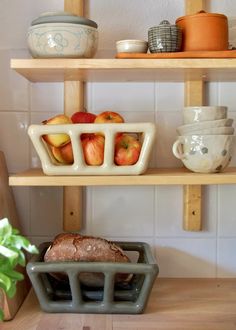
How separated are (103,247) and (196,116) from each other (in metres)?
0.32

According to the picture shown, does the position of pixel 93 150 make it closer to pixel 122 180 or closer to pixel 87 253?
pixel 122 180

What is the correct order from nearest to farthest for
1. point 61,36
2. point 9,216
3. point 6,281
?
point 6,281 < point 61,36 < point 9,216

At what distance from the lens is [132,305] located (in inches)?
34.4

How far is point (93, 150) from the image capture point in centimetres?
87

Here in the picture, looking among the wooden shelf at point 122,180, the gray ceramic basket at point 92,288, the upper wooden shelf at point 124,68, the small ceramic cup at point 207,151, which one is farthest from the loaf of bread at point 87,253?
the upper wooden shelf at point 124,68

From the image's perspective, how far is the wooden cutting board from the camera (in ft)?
2.76

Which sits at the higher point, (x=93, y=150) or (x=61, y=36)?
(x=61, y=36)

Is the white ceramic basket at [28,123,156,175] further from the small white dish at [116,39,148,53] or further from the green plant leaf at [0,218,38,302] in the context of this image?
the green plant leaf at [0,218,38,302]

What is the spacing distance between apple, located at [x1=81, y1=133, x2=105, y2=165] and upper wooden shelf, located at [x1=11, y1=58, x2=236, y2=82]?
137 mm

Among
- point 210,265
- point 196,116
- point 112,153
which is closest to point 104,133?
point 112,153

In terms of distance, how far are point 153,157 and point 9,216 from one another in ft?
1.14

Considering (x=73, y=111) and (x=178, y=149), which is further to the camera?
(x=73, y=111)

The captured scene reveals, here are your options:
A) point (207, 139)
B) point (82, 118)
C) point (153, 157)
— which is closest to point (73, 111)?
point (82, 118)

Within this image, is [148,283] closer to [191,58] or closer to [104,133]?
[104,133]
